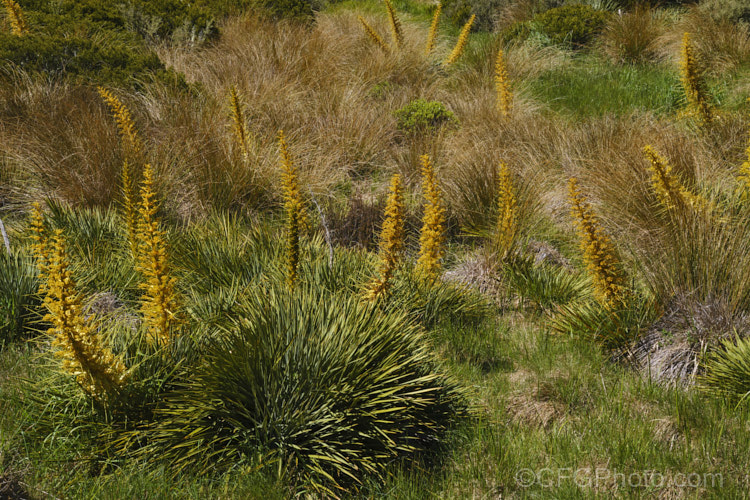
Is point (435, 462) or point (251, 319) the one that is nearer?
point (435, 462)

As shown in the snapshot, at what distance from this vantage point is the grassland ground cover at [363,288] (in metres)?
2.87

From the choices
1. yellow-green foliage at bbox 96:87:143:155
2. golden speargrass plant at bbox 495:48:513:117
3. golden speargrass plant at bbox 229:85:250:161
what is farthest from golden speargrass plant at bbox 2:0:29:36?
golden speargrass plant at bbox 495:48:513:117

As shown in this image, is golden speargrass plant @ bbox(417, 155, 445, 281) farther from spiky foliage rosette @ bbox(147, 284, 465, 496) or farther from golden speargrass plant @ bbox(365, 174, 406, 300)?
spiky foliage rosette @ bbox(147, 284, 465, 496)

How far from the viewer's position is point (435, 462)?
301 cm

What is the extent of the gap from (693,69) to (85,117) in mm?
5762

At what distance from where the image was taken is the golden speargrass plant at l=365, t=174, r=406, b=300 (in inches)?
148

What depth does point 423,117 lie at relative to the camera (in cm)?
759

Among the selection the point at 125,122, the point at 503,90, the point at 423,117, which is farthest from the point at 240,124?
the point at 503,90

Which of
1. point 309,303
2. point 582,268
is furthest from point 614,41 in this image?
point 309,303

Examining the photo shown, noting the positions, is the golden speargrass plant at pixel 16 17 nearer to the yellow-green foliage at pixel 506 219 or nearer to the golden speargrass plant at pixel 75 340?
the yellow-green foliage at pixel 506 219

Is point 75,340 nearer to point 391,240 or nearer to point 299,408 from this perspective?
point 299,408

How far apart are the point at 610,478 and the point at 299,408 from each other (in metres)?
1.37

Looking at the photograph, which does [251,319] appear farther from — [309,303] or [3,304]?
[3,304]

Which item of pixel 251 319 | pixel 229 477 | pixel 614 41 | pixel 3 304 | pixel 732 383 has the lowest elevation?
pixel 3 304
